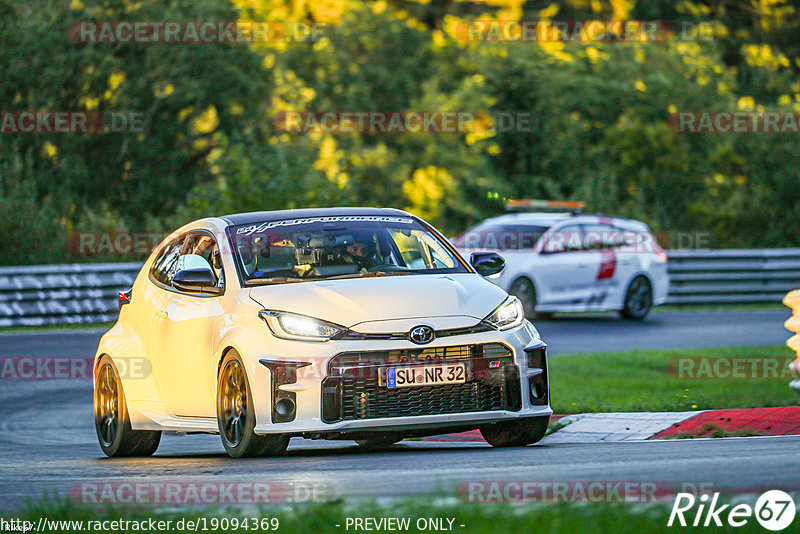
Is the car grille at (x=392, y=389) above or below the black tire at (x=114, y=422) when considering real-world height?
above

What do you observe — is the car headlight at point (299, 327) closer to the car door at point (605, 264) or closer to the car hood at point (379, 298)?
the car hood at point (379, 298)

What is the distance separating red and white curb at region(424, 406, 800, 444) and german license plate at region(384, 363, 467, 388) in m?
1.88

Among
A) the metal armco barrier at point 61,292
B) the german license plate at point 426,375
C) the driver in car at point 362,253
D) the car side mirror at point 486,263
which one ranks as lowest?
the metal armco barrier at point 61,292

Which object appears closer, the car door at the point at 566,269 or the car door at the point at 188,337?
the car door at the point at 188,337

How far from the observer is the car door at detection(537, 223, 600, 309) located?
76.2ft

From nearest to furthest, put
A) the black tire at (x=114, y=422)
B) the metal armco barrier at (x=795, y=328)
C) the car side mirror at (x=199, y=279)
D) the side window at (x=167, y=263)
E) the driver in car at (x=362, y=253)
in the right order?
the car side mirror at (x=199, y=279), the driver in car at (x=362, y=253), the side window at (x=167, y=263), the black tire at (x=114, y=422), the metal armco barrier at (x=795, y=328)

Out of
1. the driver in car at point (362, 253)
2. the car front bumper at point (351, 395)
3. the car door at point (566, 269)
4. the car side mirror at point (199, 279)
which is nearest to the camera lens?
Result: the car front bumper at point (351, 395)

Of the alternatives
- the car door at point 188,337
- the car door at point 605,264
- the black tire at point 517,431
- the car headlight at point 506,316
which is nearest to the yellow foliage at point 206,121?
the car door at point 605,264

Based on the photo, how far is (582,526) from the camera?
Result: 19.2ft

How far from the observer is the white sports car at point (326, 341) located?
892cm

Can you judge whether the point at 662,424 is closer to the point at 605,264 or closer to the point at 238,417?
the point at 238,417

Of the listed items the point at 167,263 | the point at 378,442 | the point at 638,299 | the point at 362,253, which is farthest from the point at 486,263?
the point at 638,299

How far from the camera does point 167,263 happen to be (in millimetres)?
10828

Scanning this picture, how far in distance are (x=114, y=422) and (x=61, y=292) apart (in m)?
13.1
